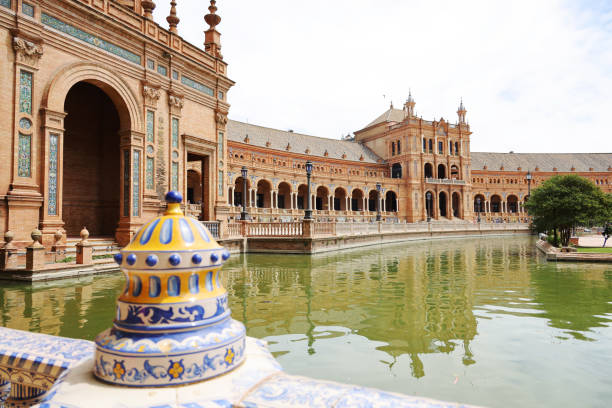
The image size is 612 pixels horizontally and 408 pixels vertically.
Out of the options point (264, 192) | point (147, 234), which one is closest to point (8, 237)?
point (147, 234)

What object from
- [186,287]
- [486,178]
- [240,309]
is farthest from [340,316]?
[486,178]

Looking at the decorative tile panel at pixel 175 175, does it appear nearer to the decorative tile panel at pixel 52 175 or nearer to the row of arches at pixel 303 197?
the decorative tile panel at pixel 52 175

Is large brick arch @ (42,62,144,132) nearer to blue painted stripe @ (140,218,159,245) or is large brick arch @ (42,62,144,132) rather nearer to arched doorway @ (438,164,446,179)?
blue painted stripe @ (140,218,159,245)

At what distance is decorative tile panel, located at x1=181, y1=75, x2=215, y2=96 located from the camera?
19.0 meters

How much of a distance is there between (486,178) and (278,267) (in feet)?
215

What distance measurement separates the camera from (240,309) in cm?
714

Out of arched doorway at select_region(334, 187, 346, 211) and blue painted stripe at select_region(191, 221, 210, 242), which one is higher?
arched doorway at select_region(334, 187, 346, 211)

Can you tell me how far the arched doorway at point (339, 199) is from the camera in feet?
178

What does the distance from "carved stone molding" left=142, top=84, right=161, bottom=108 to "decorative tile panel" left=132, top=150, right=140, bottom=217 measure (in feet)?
7.71

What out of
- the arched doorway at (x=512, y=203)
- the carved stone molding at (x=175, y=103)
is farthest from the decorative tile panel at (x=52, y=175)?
the arched doorway at (x=512, y=203)

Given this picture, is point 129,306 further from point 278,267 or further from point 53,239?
point 53,239

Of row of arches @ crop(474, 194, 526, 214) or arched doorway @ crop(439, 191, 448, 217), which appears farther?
row of arches @ crop(474, 194, 526, 214)

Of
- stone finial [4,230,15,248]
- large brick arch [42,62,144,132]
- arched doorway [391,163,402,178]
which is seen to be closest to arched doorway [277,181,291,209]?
arched doorway [391,163,402,178]

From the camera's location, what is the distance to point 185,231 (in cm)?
195
